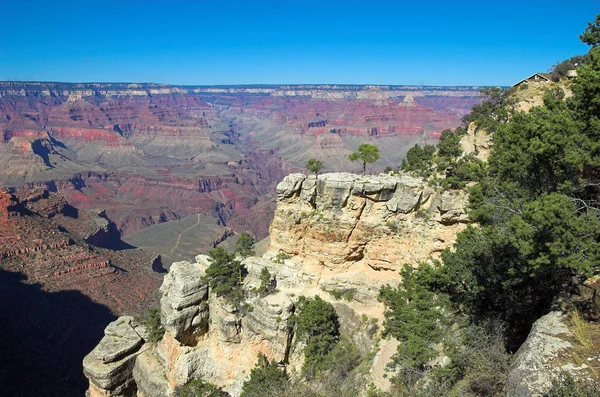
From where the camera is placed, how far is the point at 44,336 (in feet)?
173

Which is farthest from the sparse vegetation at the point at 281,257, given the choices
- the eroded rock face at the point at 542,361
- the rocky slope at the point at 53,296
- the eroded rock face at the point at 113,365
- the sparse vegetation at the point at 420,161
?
the rocky slope at the point at 53,296

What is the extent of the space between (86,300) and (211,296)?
146 ft

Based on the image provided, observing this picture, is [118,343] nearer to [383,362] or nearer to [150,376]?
[150,376]

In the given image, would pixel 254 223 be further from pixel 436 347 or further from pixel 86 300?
pixel 436 347

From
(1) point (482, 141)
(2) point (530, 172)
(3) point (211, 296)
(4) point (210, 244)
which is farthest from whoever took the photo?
(4) point (210, 244)

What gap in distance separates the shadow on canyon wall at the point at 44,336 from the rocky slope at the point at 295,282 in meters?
20.1

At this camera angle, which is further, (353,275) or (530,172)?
(353,275)

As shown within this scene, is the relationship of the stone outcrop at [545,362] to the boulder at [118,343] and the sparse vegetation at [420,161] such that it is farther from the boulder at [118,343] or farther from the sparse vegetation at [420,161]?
the boulder at [118,343]

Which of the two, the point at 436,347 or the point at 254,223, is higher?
the point at 436,347

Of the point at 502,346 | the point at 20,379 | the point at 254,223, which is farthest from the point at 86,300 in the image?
the point at 254,223

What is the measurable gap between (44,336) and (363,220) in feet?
160

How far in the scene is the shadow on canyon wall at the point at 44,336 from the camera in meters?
44.4

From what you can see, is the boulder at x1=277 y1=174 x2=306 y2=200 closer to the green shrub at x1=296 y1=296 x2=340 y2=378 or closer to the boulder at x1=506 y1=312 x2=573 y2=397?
the green shrub at x1=296 y1=296 x2=340 y2=378

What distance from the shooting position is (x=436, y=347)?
22906mm
